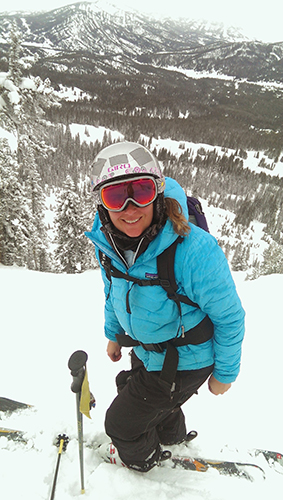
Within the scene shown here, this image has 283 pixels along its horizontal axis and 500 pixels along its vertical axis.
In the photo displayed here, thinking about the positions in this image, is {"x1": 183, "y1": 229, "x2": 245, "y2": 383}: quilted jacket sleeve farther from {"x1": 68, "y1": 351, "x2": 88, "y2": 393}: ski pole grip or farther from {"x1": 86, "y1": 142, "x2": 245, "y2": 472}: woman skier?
{"x1": 68, "y1": 351, "x2": 88, "y2": 393}: ski pole grip

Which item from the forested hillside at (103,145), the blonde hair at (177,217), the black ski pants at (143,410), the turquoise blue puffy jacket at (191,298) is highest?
the blonde hair at (177,217)

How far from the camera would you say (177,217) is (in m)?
1.76

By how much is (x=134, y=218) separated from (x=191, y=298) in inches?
27.4

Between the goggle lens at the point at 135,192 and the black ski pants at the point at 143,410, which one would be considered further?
the black ski pants at the point at 143,410

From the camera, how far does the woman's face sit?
181cm

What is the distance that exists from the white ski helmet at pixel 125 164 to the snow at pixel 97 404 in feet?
8.35

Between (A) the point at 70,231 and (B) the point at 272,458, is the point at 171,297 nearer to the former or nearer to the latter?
(B) the point at 272,458

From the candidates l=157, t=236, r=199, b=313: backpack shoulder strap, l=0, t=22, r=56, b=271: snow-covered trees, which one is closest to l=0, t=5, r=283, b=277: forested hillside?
l=0, t=22, r=56, b=271: snow-covered trees

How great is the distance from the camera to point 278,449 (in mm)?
3029

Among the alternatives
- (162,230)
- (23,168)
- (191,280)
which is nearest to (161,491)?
(191,280)

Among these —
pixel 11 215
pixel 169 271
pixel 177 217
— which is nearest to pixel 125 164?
pixel 177 217

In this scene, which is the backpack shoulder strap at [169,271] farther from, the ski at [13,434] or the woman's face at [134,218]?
the ski at [13,434]

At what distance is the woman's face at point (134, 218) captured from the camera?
1812 mm

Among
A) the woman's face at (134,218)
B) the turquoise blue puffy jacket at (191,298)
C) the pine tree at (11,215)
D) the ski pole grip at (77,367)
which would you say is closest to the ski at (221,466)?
the turquoise blue puffy jacket at (191,298)
